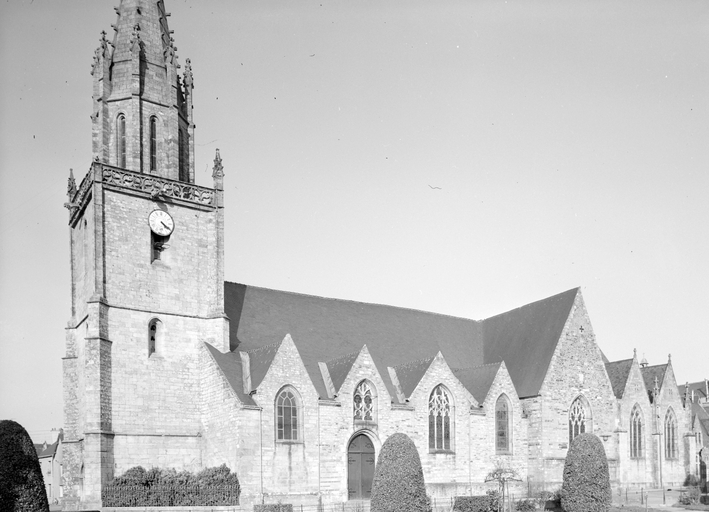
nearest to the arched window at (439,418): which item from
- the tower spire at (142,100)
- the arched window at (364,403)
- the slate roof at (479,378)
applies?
the slate roof at (479,378)

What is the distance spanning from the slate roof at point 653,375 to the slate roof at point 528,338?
914 centimetres

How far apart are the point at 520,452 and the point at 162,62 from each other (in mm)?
25544

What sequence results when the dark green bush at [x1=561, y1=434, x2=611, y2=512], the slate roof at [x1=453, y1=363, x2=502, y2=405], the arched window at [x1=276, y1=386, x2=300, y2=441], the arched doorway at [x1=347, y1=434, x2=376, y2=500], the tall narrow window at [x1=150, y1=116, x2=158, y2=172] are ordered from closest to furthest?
the dark green bush at [x1=561, y1=434, x2=611, y2=512]
the arched window at [x1=276, y1=386, x2=300, y2=441]
the arched doorway at [x1=347, y1=434, x2=376, y2=500]
the tall narrow window at [x1=150, y1=116, x2=158, y2=172]
the slate roof at [x1=453, y1=363, x2=502, y2=405]

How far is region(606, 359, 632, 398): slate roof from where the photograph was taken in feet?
148

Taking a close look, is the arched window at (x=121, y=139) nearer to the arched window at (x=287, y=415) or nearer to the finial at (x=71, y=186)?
the finial at (x=71, y=186)

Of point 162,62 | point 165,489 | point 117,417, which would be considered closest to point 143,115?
point 162,62

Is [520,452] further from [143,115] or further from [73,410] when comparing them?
[143,115]

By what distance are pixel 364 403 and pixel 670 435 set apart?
2169 cm

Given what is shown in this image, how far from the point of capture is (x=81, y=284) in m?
35.3

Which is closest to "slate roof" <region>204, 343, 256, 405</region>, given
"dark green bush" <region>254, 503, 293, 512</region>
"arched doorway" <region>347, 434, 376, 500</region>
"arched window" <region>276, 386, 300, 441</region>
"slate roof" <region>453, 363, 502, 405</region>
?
"arched window" <region>276, 386, 300, 441</region>

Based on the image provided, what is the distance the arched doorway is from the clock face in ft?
40.8

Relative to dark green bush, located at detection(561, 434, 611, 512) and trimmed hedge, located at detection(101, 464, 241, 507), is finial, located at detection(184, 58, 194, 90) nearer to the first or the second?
trimmed hedge, located at detection(101, 464, 241, 507)

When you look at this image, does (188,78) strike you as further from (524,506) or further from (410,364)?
(524,506)

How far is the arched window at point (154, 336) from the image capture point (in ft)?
113
